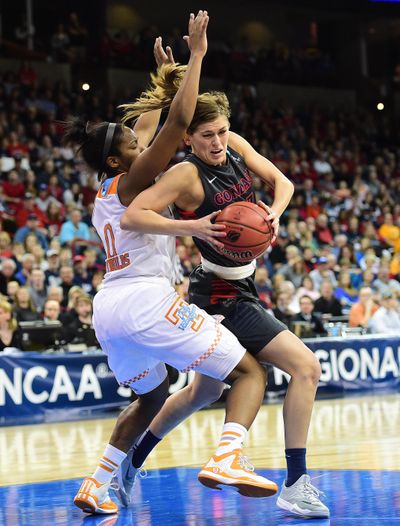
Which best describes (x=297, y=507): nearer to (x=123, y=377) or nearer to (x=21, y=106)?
(x=123, y=377)

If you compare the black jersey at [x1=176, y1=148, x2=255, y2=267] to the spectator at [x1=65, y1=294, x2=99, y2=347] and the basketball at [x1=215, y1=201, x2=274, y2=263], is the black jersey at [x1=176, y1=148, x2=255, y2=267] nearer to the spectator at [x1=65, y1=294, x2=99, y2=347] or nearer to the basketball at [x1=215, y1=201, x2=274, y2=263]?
the basketball at [x1=215, y1=201, x2=274, y2=263]

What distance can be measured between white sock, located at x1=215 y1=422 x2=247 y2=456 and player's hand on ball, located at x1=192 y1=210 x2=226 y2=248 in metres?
0.87

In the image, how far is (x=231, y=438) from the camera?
15.1 ft

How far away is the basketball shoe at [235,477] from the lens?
4371mm

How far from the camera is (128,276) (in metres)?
4.91

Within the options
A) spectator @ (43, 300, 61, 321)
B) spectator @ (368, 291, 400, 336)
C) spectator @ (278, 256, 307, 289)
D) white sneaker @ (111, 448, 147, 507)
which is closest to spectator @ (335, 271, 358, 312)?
spectator @ (278, 256, 307, 289)

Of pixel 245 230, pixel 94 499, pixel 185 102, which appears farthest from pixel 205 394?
pixel 185 102

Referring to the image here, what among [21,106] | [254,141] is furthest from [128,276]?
[254,141]

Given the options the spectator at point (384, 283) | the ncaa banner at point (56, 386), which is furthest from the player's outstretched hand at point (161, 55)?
the spectator at point (384, 283)

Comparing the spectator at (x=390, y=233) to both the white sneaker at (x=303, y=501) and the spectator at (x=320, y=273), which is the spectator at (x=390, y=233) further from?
the white sneaker at (x=303, y=501)

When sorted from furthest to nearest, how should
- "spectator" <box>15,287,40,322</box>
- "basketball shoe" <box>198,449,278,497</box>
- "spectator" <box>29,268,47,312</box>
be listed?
1. "spectator" <box>29,268,47,312</box>
2. "spectator" <box>15,287,40,322</box>
3. "basketball shoe" <box>198,449,278,497</box>

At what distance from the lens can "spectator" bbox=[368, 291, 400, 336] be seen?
1388 centimetres

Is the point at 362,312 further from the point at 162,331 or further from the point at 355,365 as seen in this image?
the point at 162,331

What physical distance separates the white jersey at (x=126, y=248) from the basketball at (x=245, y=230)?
1.41 ft
